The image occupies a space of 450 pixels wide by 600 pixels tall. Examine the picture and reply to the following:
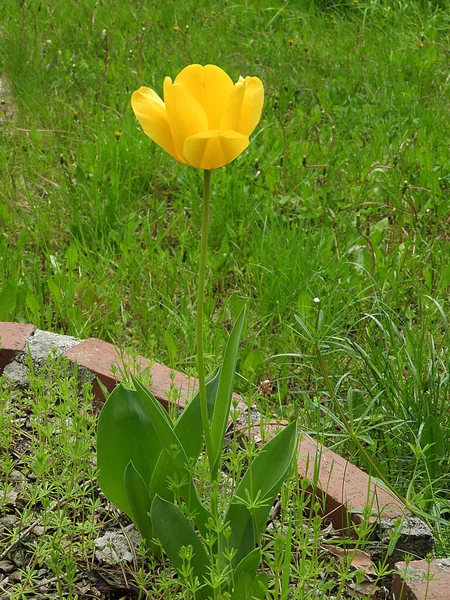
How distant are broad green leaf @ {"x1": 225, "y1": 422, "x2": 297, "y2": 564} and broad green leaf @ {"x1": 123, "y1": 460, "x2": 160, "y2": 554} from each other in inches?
7.2

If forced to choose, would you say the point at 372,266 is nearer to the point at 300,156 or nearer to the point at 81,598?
the point at 300,156

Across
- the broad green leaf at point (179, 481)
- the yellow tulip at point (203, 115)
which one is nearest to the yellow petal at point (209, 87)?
the yellow tulip at point (203, 115)

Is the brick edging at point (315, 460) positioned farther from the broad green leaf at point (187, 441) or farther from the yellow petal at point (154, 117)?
the yellow petal at point (154, 117)

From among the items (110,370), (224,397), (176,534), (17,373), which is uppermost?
(224,397)

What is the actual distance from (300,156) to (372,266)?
3.07 ft

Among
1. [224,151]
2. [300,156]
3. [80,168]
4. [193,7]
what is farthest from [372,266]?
[193,7]

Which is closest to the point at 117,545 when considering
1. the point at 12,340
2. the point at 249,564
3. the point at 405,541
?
the point at 249,564

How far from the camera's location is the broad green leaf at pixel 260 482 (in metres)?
1.53

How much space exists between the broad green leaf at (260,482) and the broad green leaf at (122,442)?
220 mm

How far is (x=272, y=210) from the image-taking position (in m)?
3.21

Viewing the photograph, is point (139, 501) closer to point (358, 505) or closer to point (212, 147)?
point (358, 505)

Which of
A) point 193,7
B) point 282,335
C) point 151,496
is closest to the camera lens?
point 151,496

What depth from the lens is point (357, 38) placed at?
4.95m

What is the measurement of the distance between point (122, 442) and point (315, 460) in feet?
1.40
